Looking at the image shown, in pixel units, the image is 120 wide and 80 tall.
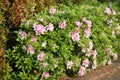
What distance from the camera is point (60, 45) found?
662 cm

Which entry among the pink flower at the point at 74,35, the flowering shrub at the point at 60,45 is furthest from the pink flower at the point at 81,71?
the pink flower at the point at 74,35

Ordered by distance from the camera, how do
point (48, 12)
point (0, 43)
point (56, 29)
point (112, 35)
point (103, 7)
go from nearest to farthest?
point (0, 43) → point (56, 29) → point (48, 12) → point (112, 35) → point (103, 7)

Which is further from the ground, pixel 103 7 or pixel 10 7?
pixel 10 7

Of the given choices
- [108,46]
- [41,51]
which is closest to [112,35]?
[108,46]

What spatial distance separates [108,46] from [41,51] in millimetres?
1676

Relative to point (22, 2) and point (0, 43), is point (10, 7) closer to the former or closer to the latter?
point (22, 2)

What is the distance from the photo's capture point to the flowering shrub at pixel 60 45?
20.9ft

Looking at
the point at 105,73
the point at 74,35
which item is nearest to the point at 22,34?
the point at 74,35

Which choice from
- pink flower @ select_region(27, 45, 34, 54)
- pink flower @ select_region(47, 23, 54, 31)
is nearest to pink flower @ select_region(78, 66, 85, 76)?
pink flower @ select_region(47, 23, 54, 31)

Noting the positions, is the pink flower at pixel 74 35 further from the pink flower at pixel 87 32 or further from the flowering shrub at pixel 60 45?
the pink flower at pixel 87 32

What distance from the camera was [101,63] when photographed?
761 cm

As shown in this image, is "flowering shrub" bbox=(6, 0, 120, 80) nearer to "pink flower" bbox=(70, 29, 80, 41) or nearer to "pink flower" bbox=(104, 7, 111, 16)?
"pink flower" bbox=(70, 29, 80, 41)

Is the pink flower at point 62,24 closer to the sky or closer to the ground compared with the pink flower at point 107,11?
closer to the sky

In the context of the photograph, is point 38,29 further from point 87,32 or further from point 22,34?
point 87,32
